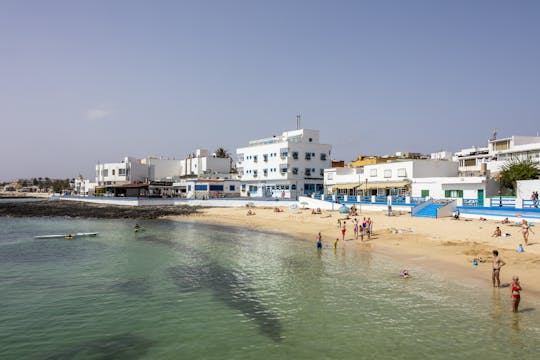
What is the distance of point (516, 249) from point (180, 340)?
22561mm

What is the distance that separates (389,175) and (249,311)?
4381cm

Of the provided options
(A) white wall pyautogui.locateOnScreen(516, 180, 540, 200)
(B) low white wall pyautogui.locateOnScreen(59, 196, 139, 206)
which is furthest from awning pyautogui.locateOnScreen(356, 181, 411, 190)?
(B) low white wall pyautogui.locateOnScreen(59, 196, 139, 206)

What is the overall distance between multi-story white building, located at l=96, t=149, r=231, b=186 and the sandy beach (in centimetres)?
4972

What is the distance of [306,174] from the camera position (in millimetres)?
74750

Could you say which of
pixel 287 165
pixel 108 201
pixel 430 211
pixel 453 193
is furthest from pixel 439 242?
pixel 108 201

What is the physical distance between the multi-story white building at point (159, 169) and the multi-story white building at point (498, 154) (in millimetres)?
54456

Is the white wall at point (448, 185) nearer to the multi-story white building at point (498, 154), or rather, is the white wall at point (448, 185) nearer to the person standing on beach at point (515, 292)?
the multi-story white building at point (498, 154)

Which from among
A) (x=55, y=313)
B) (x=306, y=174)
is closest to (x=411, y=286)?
(x=55, y=313)

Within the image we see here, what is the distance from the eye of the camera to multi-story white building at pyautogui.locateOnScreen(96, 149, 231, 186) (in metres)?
99.8

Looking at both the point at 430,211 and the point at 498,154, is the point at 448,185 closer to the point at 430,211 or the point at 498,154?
the point at 430,211

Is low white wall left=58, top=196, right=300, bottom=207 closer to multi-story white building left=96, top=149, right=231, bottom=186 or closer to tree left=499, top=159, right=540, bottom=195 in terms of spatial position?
multi-story white building left=96, top=149, right=231, bottom=186

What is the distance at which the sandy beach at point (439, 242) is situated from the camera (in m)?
21.9

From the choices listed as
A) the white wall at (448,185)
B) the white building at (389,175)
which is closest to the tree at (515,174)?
the white wall at (448,185)

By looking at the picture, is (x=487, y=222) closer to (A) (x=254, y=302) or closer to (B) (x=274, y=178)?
(A) (x=254, y=302)
